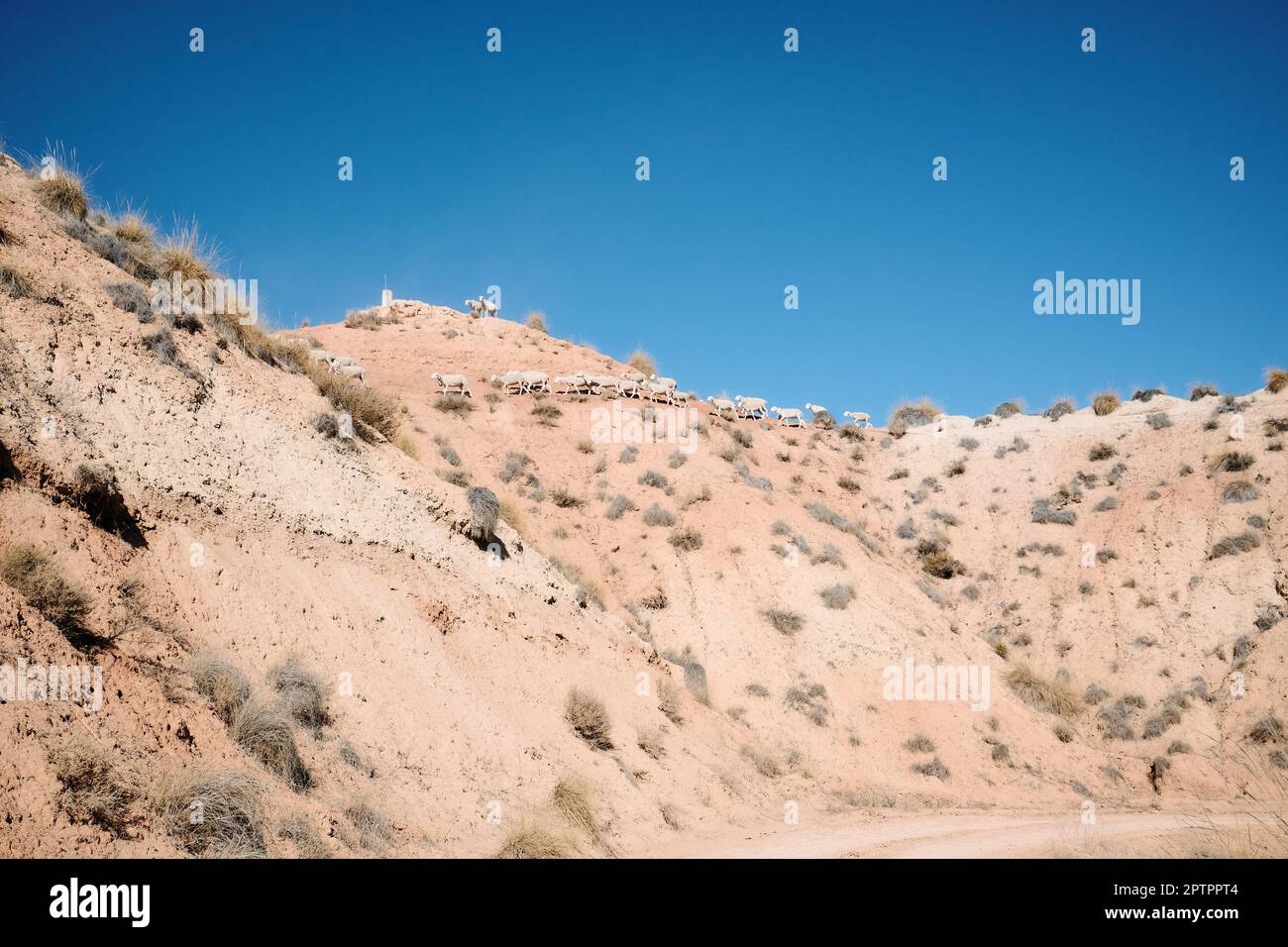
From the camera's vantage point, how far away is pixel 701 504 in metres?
25.1

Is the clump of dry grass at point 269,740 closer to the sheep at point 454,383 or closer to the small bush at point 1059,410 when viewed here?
the sheep at point 454,383

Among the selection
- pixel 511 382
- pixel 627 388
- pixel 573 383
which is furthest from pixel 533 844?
pixel 627 388

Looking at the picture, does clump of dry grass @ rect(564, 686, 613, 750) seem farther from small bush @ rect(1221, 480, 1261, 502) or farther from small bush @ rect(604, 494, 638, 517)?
small bush @ rect(1221, 480, 1261, 502)

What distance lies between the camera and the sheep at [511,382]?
30531mm

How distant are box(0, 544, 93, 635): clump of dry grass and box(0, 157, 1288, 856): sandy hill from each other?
3 centimetres

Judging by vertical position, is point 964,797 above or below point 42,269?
below

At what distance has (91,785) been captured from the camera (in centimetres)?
544

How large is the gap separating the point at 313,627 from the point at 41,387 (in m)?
4.06

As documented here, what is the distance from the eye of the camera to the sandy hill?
287 inches

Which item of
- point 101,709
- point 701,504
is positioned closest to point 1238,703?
point 701,504

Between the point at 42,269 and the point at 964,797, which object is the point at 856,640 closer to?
the point at 964,797

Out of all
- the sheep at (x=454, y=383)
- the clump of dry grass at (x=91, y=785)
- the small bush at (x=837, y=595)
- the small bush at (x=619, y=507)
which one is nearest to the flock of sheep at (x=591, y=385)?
the sheep at (x=454, y=383)

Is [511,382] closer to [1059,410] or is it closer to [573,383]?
[573,383]

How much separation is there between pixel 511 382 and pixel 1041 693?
68.6ft
